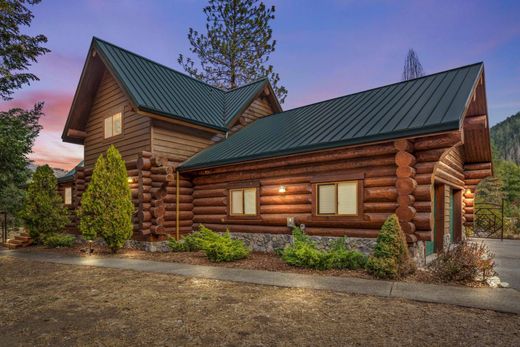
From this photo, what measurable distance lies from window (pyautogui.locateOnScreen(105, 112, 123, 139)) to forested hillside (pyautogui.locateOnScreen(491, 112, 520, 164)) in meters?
116

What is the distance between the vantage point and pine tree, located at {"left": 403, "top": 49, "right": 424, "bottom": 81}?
115ft

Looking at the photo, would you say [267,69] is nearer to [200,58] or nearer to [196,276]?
[200,58]

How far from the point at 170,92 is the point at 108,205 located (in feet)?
21.5

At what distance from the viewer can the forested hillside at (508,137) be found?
338 ft

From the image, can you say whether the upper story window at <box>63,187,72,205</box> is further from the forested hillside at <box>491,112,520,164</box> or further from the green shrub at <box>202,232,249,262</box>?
the forested hillside at <box>491,112,520,164</box>

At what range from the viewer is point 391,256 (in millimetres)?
7984

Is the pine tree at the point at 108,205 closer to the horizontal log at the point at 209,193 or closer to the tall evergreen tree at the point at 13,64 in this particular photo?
the horizontal log at the point at 209,193

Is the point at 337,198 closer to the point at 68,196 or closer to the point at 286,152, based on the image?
the point at 286,152

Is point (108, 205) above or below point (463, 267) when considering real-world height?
above

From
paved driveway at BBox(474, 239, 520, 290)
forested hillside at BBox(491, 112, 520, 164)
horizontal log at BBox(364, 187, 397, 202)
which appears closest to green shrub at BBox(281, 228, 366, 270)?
horizontal log at BBox(364, 187, 397, 202)

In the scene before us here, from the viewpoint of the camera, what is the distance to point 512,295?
20.6ft

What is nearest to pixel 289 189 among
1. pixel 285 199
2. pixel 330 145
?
pixel 285 199

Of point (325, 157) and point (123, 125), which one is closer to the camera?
point (325, 157)

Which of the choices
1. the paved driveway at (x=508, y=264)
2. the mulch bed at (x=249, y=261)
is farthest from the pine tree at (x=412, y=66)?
the mulch bed at (x=249, y=261)
